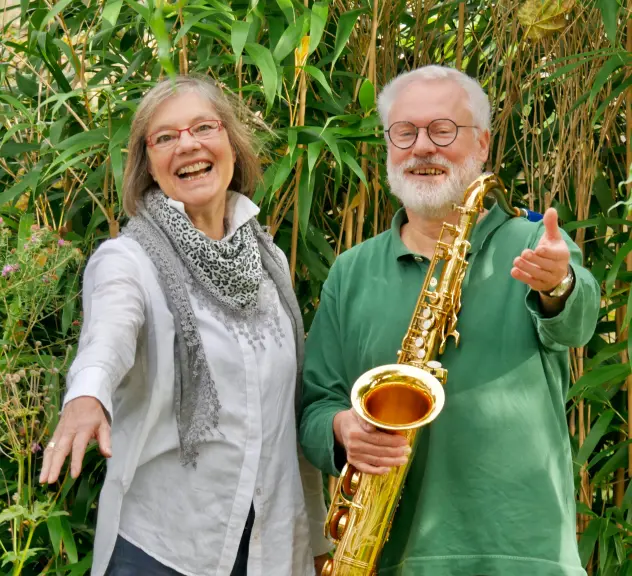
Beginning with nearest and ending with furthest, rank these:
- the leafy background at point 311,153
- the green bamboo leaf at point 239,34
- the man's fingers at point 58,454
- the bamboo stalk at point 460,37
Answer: the man's fingers at point 58,454
the green bamboo leaf at point 239,34
the leafy background at point 311,153
the bamboo stalk at point 460,37

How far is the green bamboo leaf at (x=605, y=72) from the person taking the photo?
2.87m

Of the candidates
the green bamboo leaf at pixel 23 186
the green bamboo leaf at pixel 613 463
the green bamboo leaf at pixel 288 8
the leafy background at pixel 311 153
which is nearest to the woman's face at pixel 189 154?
the leafy background at pixel 311 153

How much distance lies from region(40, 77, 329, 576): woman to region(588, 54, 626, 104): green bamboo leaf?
110cm

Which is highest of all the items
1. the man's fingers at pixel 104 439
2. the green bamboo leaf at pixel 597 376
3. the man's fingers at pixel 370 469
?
the man's fingers at pixel 104 439

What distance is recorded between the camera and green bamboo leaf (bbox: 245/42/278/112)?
2.55 m

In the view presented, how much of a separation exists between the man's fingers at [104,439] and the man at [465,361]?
0.51 meters

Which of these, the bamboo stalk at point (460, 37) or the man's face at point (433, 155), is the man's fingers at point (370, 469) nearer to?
the man's face at point (433, 155)

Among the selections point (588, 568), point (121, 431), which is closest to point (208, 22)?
point (121, 431)

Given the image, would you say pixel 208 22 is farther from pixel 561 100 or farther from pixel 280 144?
pixel 561 100

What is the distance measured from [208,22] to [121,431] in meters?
1.18

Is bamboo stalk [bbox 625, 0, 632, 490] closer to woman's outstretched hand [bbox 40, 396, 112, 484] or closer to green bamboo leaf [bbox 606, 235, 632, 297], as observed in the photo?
green bamboo leaf [bbox 606, 235, 632, 297]

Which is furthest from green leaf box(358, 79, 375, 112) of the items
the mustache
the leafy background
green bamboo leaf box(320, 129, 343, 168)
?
the mustache

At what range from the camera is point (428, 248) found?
2250 millimetres

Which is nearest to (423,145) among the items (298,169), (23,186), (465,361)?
(465,361)
